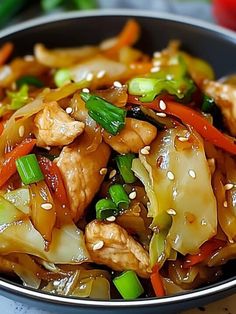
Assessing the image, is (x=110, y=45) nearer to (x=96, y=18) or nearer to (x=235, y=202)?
(x=96, y=18)

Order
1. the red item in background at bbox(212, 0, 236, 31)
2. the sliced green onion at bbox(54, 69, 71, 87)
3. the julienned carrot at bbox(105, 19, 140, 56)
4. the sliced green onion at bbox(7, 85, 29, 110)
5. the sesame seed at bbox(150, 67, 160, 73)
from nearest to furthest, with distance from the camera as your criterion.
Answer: the sliced green onion at bbox(7, 85, 29, 110)
the sesame seed at bbox(150, 67, 160, 73)
the sliced green onion at bbox(54, 69, 71, 87)
the julienned carrot at bbox(105, 19, 140, 56)
the red item in background at bbox(212, 0, 236, 31)

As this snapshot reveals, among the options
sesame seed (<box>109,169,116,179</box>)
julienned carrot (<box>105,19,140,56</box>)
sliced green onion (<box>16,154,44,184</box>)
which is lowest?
julienned carrot (<box>105,19,140,56</box>)

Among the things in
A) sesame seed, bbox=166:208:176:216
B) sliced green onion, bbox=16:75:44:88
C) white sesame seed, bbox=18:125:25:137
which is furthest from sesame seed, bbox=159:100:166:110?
sliced green onion, bbox=16:75:44:88

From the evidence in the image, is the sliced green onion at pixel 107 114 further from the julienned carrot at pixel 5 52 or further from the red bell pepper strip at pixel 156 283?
the julienned carrot at pixel 5 52

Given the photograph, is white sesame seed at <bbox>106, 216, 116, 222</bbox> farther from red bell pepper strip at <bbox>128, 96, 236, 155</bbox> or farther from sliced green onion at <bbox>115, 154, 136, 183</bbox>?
red bell pepper strip at <bbox>128, 96, 236, 155</bbox>

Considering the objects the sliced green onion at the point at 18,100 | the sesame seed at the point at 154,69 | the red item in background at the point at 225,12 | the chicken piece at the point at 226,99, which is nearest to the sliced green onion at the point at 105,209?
the sliced green onion at the point at 18,100

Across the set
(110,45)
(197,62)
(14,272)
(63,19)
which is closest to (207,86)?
(197,62)

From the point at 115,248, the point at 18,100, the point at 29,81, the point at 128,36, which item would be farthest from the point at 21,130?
the point at 128,36
